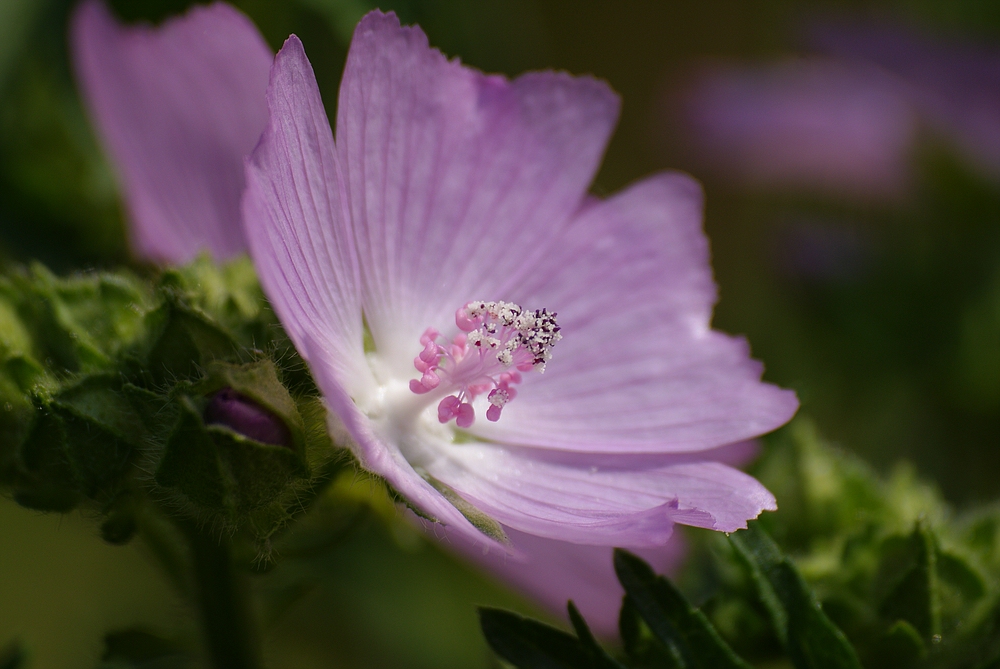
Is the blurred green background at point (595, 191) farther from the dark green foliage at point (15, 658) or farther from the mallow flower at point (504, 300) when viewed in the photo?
the mallow flower at point (504, 300)

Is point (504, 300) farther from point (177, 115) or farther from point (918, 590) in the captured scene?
point (918, 590)

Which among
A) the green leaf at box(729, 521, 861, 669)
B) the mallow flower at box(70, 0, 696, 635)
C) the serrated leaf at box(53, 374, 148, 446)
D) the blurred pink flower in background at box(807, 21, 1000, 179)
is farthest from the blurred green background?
the green leaf at box(729, 521, 861, 669)

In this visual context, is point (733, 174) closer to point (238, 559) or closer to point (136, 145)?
point (136, 145)

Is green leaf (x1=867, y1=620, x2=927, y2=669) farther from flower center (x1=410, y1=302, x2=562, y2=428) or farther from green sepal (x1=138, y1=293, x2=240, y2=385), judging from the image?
green sepal (x1=138, y1=293, x2=240, y2=385)

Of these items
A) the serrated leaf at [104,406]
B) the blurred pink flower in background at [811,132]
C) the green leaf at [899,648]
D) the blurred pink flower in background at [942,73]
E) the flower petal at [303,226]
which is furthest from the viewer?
the blurred pink flower in background at [811,132]

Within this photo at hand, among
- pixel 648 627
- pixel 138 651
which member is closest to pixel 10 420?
pixel 138 651

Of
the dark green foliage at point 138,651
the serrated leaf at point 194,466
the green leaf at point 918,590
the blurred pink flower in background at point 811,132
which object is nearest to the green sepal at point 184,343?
the serrated leaf at point 194,466

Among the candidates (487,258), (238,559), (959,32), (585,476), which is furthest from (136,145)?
(959,32)
